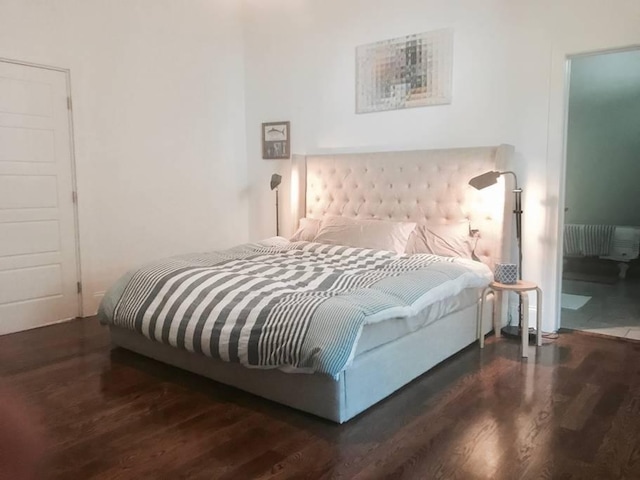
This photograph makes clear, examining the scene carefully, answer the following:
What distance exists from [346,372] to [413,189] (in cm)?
239

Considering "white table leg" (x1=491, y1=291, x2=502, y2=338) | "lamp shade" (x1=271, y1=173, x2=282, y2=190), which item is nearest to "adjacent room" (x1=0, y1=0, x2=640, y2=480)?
"white table leg" (x1=491, y1=291, x2=502, y2=338)

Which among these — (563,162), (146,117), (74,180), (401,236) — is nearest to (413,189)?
(401,236)

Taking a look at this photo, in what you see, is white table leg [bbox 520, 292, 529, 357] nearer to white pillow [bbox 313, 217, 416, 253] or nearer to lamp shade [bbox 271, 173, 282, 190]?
white pillow [bbox 313, 217, 416, 253]

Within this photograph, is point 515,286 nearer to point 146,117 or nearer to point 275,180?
point 275,180

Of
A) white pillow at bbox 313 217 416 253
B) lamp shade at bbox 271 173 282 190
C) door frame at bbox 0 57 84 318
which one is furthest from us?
lamp shade at bbox 271 173 282 190

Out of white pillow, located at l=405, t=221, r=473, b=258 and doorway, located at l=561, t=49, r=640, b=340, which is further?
doorway, located at l=561, t=49, r=640, b=340

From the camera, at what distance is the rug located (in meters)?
4.76

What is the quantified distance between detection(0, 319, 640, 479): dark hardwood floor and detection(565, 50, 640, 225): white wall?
4.10m

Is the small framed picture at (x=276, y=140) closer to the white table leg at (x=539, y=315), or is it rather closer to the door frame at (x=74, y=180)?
the door frame at (x=74, y=180)

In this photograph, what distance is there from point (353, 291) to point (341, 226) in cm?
167

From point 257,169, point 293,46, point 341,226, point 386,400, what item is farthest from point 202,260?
point 293,46

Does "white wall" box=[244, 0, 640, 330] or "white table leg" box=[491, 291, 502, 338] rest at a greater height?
"white wall" box=[244, 0, 640, 330]

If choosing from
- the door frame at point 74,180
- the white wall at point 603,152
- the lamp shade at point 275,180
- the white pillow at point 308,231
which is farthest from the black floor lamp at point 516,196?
the door frame at point 74,180

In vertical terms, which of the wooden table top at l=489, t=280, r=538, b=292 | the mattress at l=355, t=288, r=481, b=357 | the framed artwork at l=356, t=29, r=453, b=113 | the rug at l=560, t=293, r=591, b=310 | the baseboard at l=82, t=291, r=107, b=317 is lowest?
the rug at l=560, t=293, r=591, b=310
